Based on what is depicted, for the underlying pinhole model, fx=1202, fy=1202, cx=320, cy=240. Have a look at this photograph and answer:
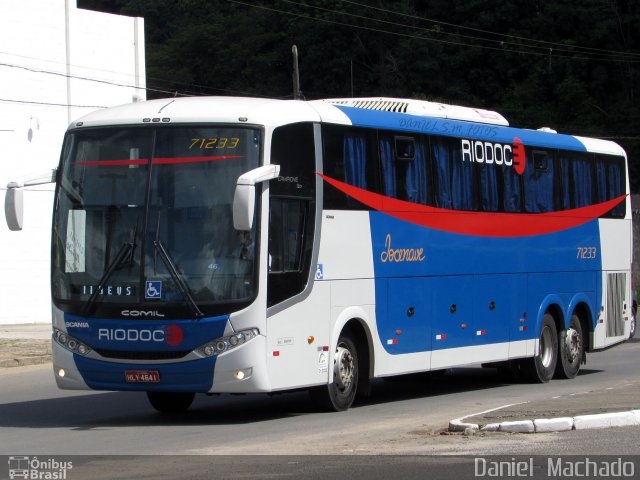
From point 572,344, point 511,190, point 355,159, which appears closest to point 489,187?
point 511,190

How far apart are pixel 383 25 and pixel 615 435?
192 ft

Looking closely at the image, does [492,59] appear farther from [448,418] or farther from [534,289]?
[448,418]

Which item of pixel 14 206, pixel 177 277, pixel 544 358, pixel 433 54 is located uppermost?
pixel 433 54

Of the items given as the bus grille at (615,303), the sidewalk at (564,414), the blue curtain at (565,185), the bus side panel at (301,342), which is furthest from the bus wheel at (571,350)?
the bus side panel at (301,342)

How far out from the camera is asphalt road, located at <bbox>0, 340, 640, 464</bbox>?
36.4 ft

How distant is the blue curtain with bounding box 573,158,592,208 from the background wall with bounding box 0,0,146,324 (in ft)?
55.0

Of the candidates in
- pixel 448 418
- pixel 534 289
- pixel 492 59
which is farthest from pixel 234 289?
pixel 492 59

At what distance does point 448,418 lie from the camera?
1368cm

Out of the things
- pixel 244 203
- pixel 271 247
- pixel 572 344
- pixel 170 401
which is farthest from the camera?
pixel 572 344

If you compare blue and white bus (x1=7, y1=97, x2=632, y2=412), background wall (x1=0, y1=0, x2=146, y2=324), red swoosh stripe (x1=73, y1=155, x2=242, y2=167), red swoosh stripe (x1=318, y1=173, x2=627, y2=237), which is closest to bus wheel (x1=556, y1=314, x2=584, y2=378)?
red swoosh stripe (x1=318, y1=173, x2=627, y2=237)

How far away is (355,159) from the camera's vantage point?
14844 millimetres

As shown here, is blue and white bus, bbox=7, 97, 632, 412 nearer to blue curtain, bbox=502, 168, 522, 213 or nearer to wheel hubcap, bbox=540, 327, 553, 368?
blue curtain, bbox=502, 168, 522, 213

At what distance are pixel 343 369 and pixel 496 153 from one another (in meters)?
5.15

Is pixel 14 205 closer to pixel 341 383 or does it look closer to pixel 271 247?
pixel 271 247
